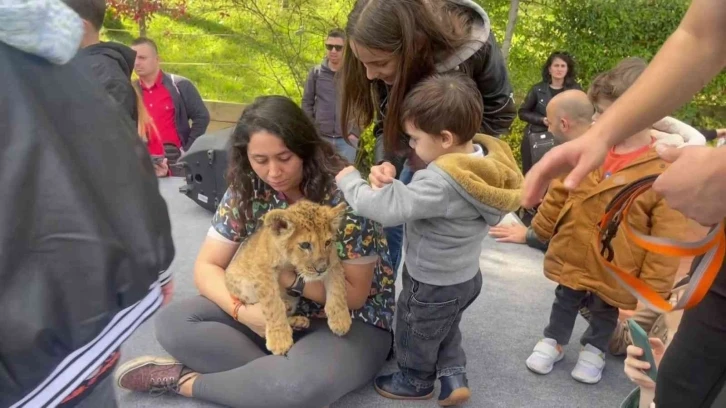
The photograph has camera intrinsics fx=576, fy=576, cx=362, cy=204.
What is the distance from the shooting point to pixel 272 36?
710 centimetres

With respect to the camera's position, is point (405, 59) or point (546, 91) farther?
point (546, 91)

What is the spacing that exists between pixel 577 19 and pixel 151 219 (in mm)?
7412

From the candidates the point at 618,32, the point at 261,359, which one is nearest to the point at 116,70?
the point at 261,359

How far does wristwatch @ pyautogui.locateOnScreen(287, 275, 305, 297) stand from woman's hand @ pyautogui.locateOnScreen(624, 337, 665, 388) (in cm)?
116

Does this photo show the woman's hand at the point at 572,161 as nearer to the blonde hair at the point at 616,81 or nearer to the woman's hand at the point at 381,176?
the woman's hand at the point at 381,176

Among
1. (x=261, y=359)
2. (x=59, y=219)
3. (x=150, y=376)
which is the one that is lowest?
(x=150, y=376)

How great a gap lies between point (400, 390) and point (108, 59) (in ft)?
6.87

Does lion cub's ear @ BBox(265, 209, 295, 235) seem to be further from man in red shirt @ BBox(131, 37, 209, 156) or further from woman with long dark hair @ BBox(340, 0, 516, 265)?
man in red shirt @ BBox(131, 37, 209, 156)

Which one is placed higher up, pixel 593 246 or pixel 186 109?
pixel 593 246

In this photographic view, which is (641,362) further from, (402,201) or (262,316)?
(262,316)

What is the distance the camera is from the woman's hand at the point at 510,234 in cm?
414

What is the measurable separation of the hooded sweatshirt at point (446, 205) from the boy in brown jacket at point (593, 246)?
1.67ft

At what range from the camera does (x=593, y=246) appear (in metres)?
2.32

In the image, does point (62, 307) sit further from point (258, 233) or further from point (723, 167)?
point (258, 233)
